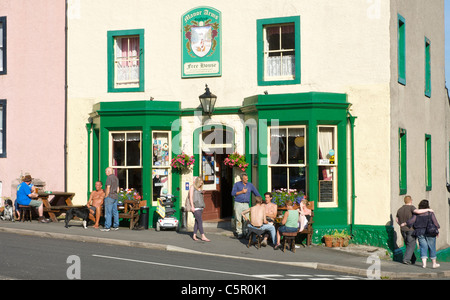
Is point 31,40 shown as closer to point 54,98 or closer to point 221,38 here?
point 54,98

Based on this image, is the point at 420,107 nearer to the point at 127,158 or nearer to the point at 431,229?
the point at 431,229

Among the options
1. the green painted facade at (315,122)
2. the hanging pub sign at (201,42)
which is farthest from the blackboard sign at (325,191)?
the hanging pub sign at (201,42)

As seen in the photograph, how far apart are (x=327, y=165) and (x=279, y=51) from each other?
358 centimetres

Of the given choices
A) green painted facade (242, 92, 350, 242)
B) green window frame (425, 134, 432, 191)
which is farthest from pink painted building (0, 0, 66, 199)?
green window frame (425, 134, 432, 191)

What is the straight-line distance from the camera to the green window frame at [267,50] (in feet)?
58.9

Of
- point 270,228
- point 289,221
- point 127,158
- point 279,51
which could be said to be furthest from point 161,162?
point 289,221

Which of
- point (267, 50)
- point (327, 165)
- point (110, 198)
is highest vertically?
point (267, 50)

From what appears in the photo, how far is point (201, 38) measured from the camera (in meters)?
18.9

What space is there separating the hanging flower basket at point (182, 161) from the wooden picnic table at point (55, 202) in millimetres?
3463

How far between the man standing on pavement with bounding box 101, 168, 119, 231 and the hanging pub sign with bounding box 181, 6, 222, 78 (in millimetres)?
3763

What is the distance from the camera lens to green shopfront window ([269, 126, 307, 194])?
691 inches

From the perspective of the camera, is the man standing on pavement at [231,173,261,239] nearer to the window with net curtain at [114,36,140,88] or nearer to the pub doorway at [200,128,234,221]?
the pub doorway at [200,128,234,221]

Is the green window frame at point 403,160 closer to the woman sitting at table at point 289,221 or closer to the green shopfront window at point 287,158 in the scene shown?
the green shopfront window at point 287,158
